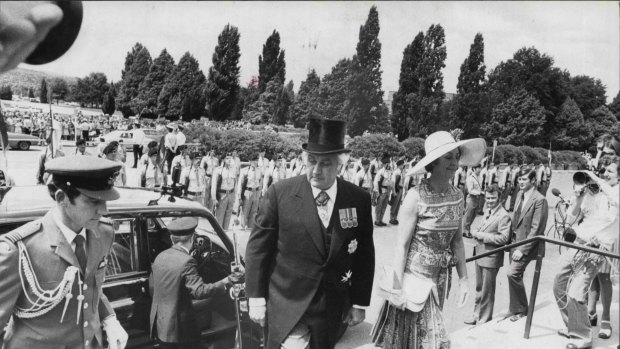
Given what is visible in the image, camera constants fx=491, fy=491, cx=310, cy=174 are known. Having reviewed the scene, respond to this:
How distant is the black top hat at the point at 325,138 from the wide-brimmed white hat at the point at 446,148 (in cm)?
62

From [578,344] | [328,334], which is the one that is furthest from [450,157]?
[578,344]

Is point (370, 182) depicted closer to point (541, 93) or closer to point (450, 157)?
point (450, 157)

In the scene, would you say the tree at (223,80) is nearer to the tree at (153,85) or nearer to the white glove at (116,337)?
the tree at (153,85)

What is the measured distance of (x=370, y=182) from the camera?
592 inches

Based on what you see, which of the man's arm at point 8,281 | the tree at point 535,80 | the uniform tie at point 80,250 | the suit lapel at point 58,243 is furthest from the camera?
the tree at point 535,80

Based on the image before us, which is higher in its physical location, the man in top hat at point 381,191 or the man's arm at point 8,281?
the man's arm at point 8,281

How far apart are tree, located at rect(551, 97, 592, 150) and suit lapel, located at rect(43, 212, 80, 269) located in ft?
182

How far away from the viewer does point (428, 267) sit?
11.2 feet

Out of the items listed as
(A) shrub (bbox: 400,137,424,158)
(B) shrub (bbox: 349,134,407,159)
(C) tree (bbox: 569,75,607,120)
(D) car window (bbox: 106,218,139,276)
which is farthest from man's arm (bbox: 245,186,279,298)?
(C) tree (bbox: 569,75,607,120)

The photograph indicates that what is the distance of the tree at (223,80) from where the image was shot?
39812mm

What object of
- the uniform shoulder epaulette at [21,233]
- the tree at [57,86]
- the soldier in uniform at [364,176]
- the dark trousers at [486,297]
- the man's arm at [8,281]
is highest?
the tree at [57,86]

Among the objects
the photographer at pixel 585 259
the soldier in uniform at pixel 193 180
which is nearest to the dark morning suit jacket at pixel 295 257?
the photographer at pixel 585 259

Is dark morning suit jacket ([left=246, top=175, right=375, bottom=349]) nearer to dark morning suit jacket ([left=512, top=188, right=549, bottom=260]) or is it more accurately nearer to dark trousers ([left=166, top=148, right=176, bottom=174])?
dark morning suit jacket ([left=512, top=188, right=549, bottom=260])

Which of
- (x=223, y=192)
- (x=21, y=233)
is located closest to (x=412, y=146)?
(x=223, y=192)
